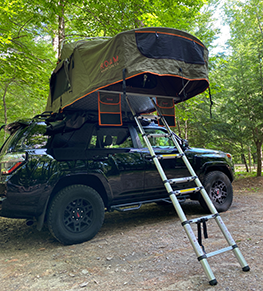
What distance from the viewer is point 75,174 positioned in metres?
3.84

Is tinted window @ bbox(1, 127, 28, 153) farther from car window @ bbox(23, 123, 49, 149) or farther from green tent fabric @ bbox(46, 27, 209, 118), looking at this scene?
green tent fabric @ bbox(46, 27, 209, 118)

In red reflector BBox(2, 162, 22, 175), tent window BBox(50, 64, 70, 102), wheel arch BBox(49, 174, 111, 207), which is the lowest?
wheel arch BBox(49, 174, 111, 207)

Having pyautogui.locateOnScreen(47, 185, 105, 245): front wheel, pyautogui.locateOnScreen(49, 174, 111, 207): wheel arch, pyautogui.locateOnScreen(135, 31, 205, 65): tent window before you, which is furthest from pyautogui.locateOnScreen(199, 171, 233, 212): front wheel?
pyautogui.locateOnScreen(135, 31, 205, 65): tent window

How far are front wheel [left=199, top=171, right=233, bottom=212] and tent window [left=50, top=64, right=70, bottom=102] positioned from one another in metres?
3.39

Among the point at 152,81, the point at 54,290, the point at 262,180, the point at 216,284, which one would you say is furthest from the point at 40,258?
the point at 262,180

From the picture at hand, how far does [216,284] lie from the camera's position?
92.7 inches

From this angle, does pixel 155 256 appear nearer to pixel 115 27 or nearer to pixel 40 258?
pixel 40 258

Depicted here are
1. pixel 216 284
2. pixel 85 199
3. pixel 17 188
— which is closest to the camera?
pixel 216 284

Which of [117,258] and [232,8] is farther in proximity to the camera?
[232,8]

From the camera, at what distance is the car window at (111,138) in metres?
4.43

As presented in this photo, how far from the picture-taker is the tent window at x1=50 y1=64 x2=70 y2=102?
160 inches

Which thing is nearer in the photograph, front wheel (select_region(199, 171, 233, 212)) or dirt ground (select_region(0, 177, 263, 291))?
dirt ground (select_region(0, 177, 263, 291))

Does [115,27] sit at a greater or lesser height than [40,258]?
greater

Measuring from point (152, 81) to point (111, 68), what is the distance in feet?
3.99
